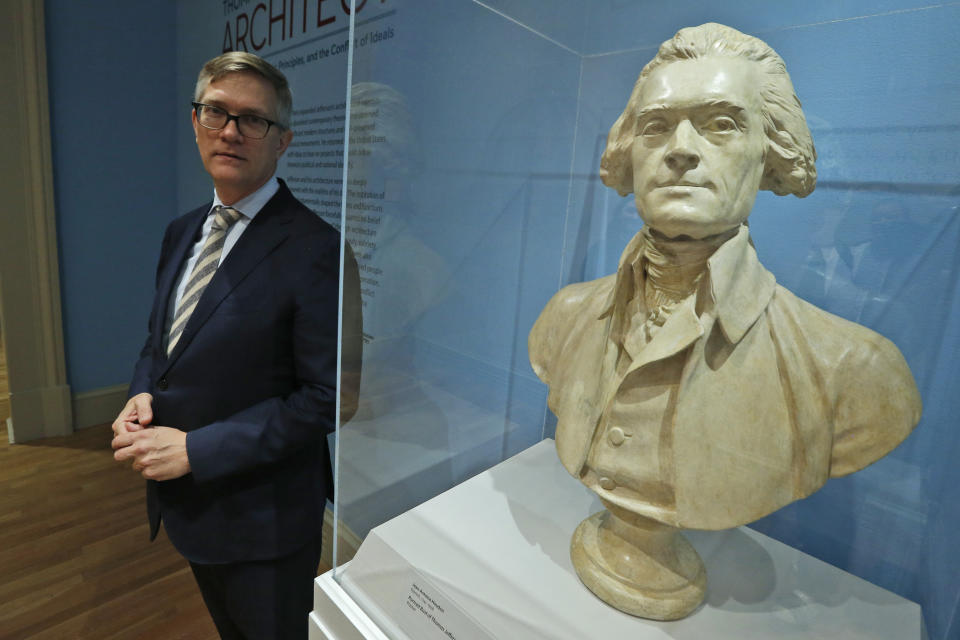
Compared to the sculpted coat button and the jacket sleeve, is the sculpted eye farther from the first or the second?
the jacket sleeve

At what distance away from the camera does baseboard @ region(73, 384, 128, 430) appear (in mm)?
3066

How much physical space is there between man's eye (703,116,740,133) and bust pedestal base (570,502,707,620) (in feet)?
1.98

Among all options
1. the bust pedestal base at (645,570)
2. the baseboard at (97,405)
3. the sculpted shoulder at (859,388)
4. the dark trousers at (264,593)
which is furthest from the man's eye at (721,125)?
the baseboard at (97,405)

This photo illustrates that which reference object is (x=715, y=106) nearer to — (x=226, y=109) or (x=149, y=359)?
(x=226, y=109)

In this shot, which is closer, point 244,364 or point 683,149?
point 683,149

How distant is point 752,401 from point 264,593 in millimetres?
1222

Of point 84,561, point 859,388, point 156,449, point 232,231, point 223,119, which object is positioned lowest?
point 84,561

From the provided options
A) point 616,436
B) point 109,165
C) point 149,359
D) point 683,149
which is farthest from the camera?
point 109,165

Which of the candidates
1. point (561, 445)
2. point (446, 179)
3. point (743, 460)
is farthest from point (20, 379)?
point (743, 460)

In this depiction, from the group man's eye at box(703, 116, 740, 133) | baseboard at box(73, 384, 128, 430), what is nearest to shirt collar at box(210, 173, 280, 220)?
man's eye at box(703, 116, 740, 133)

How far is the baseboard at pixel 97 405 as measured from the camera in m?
3.07

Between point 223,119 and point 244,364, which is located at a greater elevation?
point 223,119

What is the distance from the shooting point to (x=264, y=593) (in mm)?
1318

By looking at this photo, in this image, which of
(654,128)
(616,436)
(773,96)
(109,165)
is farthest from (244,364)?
(109,165)
